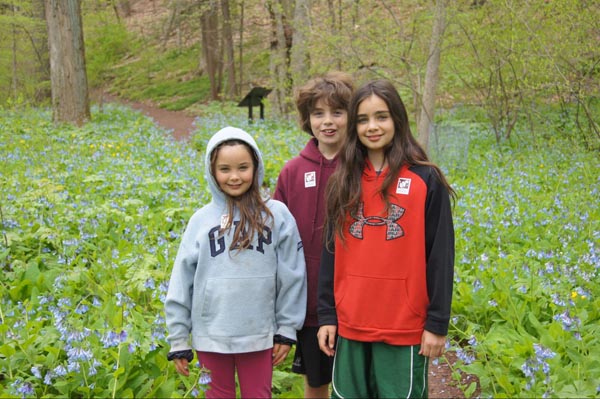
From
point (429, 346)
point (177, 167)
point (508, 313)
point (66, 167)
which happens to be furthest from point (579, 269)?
point (66, 167)

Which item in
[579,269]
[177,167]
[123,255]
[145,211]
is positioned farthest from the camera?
[177,167]

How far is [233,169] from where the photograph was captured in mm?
2270

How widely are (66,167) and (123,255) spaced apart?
3519 millimetres

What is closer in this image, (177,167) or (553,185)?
(553,185)

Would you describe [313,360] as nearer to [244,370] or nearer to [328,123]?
[244,370]

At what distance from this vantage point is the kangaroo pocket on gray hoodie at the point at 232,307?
2.17 metres

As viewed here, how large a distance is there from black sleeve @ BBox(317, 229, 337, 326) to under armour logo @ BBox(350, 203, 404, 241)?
5.2 inches

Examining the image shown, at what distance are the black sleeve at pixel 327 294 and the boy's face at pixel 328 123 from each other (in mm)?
484

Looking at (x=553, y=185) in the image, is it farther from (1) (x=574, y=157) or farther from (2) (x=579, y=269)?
(2) (x=579, y=269)

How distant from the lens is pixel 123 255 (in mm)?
4258

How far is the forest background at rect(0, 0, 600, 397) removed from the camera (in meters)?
2.79

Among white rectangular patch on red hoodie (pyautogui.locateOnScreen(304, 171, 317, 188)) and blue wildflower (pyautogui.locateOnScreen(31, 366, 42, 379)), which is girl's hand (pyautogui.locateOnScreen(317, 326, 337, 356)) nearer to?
white rectangular patch on red hoodie (pyautogui.locateOnScreen(304, 171, 317, 188))

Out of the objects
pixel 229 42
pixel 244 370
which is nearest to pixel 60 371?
pixel 244 370

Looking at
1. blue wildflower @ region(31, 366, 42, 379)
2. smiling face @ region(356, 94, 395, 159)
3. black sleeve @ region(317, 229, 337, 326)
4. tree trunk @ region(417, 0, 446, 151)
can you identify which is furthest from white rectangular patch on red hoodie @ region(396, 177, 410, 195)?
tree trunk @ region(417, 0, 446, 151)
